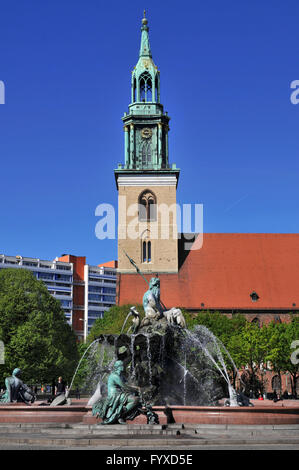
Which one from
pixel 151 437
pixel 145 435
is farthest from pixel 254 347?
pixel 151 437

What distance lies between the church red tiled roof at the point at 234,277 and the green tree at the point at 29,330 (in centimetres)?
1530

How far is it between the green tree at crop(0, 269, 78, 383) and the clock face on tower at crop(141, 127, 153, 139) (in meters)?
22.1

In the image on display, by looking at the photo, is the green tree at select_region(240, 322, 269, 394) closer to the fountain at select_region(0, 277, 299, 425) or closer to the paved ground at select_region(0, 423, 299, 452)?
the fountain at select_region(0, 277, 299, 425)

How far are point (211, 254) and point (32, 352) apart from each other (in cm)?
2780

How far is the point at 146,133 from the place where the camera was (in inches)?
2424

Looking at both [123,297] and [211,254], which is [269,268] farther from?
[123,297]

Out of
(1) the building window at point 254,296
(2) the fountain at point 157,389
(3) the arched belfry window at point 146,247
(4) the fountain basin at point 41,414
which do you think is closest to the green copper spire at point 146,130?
(3) the arched belfry window at point 146,247

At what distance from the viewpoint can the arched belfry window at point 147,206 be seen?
61031 mm

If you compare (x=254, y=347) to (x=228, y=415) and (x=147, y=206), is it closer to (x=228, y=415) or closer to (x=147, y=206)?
(x=147, y=206)

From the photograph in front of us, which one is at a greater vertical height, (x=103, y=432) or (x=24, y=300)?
(x=24, y=300)

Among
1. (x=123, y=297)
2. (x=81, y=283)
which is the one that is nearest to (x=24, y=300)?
(x=123, y=297)

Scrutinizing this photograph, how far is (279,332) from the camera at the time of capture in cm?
4831

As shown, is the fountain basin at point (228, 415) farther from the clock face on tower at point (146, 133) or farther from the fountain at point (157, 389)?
the clock face on tower at point (146, 133)

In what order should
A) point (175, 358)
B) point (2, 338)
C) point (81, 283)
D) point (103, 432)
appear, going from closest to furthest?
point (103, 432) → point (175, 358) → point (2, 338) → point (81, 283)
